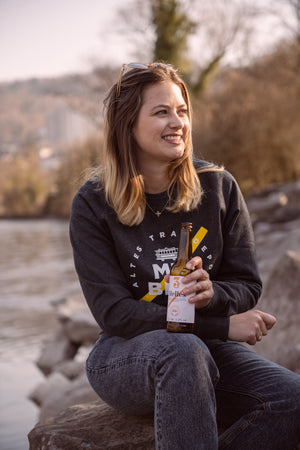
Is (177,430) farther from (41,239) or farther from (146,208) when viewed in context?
(41,239)

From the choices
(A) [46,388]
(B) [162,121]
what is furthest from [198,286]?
(A) [46,388]

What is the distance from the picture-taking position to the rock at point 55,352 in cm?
534

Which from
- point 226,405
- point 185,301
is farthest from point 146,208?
point 226,405

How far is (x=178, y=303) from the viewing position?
185cm

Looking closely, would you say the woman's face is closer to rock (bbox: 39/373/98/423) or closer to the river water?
rock (bbox: 39/373/98/423)

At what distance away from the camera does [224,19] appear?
19953mm

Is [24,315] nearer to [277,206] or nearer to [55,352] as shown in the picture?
[55,352]

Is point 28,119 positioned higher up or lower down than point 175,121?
lower down

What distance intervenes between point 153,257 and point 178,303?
0.28 m

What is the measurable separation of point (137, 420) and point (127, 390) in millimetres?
257

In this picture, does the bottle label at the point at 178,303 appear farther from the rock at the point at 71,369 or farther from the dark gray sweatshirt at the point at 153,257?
the rock at the point at 71,369

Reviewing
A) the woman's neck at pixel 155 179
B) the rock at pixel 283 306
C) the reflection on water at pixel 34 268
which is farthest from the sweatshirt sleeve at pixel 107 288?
the reflection on water at pixel 34 268

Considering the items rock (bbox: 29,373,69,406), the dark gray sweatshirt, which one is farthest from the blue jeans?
rock (bbox: 29,373,69,406)

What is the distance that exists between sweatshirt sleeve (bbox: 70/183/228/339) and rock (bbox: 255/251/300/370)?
1.24m
